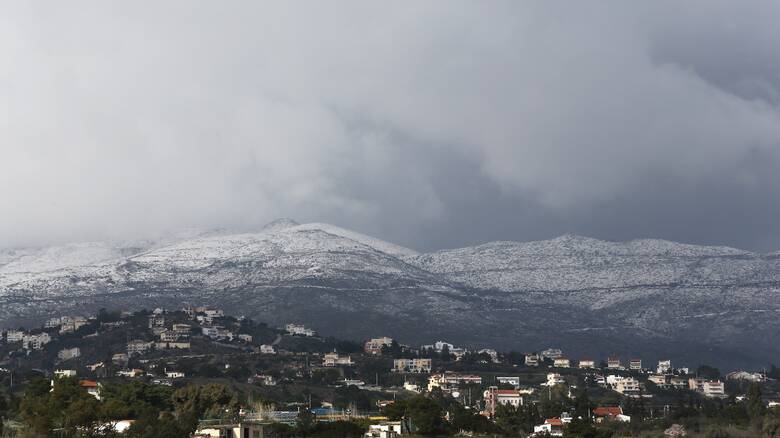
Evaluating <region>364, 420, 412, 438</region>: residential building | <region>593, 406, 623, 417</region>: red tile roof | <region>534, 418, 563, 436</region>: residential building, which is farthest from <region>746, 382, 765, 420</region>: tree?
<region>364, 420, 412, 438</region>: residential building

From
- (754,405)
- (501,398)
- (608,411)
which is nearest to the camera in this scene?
(754,405)

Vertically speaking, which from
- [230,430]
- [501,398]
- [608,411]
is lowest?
[230,430]

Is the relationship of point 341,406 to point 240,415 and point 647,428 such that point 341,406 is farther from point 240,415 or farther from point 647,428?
point 240,415

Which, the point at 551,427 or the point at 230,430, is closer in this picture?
the point at 230,430

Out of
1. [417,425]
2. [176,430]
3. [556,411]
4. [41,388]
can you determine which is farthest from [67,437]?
[556,411]

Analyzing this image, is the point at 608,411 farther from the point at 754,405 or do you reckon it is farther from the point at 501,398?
the point at 754,405

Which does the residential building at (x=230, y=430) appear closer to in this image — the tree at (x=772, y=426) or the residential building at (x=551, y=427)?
the residential building at (x=551, y=427)

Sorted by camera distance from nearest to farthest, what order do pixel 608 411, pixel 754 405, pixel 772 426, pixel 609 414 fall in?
pixel 772 426, pixel 754 405, pixel 609 414, pixel 608 411

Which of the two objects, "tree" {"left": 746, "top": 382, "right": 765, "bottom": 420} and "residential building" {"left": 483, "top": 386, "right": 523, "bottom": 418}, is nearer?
"tree" {"left": 746, "top": 382, "right": 765, "bottom": 420}

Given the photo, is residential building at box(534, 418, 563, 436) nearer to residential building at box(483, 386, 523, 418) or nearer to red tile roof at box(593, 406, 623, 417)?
red tile roof at box(593, 406, 623, 417)

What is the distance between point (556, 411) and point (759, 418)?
2898cm

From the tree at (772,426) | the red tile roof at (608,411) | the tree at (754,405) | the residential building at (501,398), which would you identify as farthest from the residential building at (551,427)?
the residential building at (501,398)

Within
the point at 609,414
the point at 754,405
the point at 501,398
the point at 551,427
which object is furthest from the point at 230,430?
the point at 501,398

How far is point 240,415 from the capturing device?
116 metres
